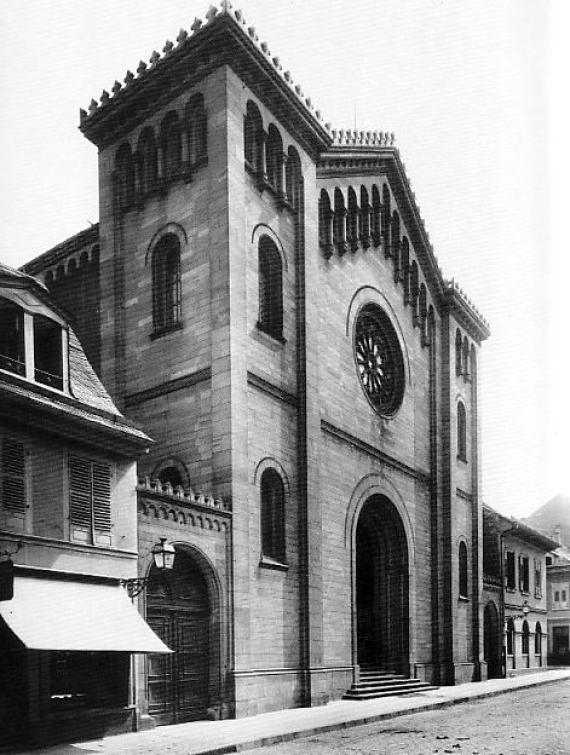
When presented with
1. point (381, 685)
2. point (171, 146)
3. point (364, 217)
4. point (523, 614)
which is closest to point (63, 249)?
point (171, 146)

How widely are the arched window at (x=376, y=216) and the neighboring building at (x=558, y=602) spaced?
119ft

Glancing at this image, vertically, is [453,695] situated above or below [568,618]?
above

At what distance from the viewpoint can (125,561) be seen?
15930 mm

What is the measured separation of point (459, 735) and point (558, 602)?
4616 cm

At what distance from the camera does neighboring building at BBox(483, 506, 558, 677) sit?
38.0 metres

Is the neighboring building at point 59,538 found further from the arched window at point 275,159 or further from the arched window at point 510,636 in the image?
the arched window at point 510,636

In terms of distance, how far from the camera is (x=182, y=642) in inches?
697

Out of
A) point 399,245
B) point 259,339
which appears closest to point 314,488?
point 259,339

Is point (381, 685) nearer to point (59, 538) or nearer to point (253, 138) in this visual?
point (59, 538)

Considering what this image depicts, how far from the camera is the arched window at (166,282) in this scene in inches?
854

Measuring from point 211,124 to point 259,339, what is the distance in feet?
17.2

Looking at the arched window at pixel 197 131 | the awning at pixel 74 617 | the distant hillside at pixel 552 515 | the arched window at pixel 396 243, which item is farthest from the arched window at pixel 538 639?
the distant hillside at pixel 552 515

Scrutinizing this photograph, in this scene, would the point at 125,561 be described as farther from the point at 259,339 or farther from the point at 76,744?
the point at 259,339

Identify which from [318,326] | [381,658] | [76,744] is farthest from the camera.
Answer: [381,658]
